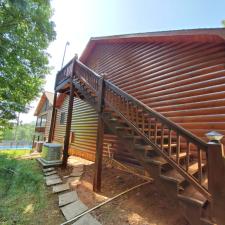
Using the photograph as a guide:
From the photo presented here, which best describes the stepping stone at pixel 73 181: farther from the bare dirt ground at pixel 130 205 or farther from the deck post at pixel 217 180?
the deck post at pixel 217 180

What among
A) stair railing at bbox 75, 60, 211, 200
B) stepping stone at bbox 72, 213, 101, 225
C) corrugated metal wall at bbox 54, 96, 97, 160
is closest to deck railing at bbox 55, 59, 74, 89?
stair railing at bbox 75, 60, 211, 200

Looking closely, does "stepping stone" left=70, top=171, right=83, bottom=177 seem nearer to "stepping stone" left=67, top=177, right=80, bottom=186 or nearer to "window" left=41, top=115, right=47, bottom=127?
"stepping stone" left=67, top=177, right=80, bottom=186

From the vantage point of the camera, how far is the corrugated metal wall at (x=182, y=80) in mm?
3592

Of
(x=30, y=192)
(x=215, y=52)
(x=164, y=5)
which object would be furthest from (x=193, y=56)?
(x=30, y=192)

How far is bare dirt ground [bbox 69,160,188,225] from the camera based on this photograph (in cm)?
283

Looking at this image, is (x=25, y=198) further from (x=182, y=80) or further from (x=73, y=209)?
(x=182, y=80)

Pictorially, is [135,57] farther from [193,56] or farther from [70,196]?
[70,196]

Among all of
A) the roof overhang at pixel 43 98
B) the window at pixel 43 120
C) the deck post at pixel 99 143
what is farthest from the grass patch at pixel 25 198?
the window at pixel 43 120

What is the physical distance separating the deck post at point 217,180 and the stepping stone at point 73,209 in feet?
8.43

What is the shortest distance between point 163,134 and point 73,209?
2652 millimetres

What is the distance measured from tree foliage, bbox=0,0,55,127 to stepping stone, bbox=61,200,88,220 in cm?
726

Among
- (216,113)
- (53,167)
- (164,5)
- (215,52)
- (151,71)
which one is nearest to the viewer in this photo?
(216,113)

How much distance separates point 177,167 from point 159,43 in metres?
4.58

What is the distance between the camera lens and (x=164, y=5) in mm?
6977
